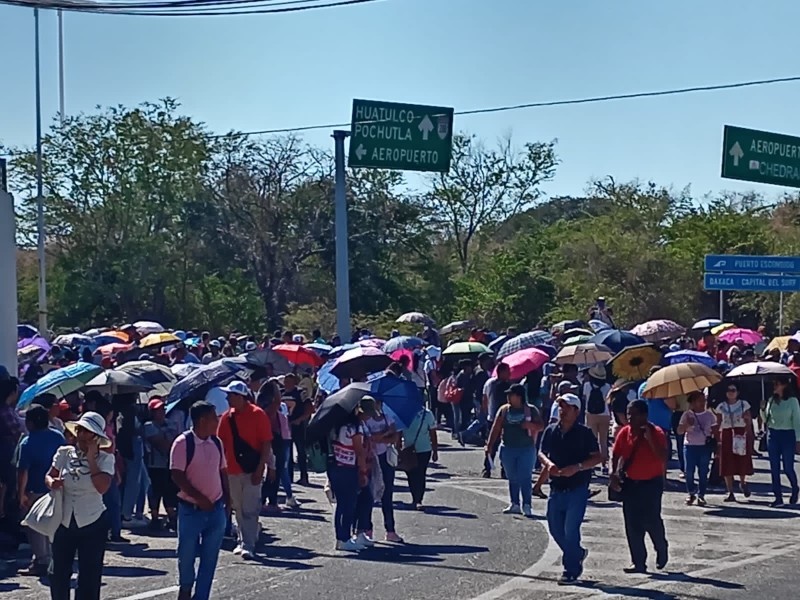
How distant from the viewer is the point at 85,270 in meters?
49.4

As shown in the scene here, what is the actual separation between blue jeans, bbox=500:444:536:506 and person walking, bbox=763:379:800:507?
3.54 metres


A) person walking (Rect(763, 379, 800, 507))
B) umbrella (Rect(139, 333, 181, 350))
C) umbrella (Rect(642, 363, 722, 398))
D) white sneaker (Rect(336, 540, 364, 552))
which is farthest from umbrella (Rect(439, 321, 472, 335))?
white sneaker (Rect(336, 540, 364, 552))

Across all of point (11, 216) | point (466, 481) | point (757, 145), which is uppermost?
point (757, 145)

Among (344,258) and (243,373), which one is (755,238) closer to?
(344,258)

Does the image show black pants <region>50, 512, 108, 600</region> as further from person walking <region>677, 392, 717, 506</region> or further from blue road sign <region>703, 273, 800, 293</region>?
blue road sign <region>703, 273, 800, 293</region>

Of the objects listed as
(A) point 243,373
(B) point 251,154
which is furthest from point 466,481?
(B) point 251,154

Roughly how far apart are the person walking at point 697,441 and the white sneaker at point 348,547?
5.61m

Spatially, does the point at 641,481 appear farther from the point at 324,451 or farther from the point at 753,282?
the point at 753,282

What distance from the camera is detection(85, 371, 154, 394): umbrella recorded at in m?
15.8

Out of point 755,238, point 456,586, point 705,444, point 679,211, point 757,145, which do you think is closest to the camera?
point 456,586

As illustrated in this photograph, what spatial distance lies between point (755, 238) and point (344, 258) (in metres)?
24.4

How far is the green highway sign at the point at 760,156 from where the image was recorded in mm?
26859

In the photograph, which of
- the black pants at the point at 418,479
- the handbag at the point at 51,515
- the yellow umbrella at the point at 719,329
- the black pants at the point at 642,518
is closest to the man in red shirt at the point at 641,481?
the black pants at the point at 642,518

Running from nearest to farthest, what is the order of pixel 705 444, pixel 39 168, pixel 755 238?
pixel 705 444, pixel 39 168, pixel 755 238
